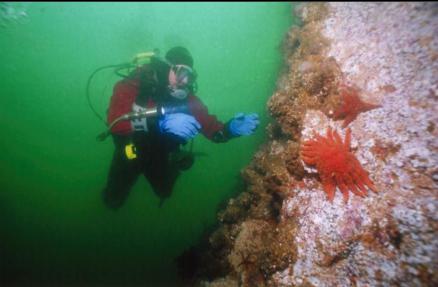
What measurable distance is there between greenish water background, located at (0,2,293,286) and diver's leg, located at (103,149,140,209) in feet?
6.87

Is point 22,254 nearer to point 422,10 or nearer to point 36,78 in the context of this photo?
point 422,10

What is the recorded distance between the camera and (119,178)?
6.46 metres

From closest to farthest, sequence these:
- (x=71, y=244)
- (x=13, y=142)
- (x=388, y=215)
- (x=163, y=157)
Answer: (x=388, y=215)
(x=163, y=157)
(x=71, y=244)
(x=13, y=142)

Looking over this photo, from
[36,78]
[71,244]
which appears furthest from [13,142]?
[36,78]

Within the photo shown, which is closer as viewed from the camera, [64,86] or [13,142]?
[13,142]

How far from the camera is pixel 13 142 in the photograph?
16.0 meters

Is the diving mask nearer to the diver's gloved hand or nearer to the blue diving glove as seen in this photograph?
the diver's gloved hand

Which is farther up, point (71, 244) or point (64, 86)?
point (64, 86)

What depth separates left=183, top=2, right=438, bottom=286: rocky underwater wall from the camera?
2973 millimetres

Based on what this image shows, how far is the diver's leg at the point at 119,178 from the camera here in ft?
20.1

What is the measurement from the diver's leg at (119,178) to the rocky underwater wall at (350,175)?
2.65 m

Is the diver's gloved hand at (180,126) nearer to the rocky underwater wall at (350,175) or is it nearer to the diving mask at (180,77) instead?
the diving mask at (180,77)

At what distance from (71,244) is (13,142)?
10557 millimetres

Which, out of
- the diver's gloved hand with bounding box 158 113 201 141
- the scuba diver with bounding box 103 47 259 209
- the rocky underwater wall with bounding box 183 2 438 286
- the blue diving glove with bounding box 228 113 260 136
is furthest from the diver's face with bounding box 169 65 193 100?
the rocky underwater wall with bounding box 183 2 438 286
